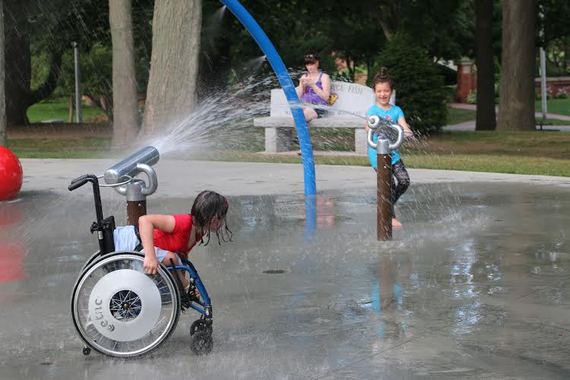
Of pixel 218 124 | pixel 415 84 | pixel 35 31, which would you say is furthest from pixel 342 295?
pixel 35 31

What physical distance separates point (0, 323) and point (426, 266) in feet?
11.1

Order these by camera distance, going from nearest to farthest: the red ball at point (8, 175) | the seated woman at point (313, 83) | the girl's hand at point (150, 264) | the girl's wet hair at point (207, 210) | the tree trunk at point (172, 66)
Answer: the girl's hand at point (150, 264) < the girl's wet hair at point (207, 210) < the red ball at point (8, 175) < the seated woman at point (313, 83) < the tree trunk at point (172, 66)

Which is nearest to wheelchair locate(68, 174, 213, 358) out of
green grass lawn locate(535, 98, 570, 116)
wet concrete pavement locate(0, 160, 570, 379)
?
wet concrete pavement locate(0, 160, 570, 379)

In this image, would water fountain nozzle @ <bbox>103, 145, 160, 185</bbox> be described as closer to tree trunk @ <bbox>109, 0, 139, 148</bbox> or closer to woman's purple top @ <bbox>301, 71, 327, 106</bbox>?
woman's purple top @ <bbox>301, 71, 327, 106</bbox>

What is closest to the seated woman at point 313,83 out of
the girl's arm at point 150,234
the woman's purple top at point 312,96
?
the woman's purple top at point 312,96

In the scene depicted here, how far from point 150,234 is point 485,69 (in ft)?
88.0

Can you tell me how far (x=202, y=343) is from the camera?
5867 millimetres

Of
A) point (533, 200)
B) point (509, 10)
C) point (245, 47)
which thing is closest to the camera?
point (533, 200)

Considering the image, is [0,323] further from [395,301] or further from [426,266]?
[426,266]

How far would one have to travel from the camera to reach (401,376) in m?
5.20

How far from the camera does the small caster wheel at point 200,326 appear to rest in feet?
19.3

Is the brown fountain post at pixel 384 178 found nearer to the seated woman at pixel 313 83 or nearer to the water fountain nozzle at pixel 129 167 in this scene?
the water fountain nozzle at pixel 129 167

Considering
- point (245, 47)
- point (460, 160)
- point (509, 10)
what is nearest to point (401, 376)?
point (460, 160)

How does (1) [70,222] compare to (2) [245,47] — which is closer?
(1) [70,222]
